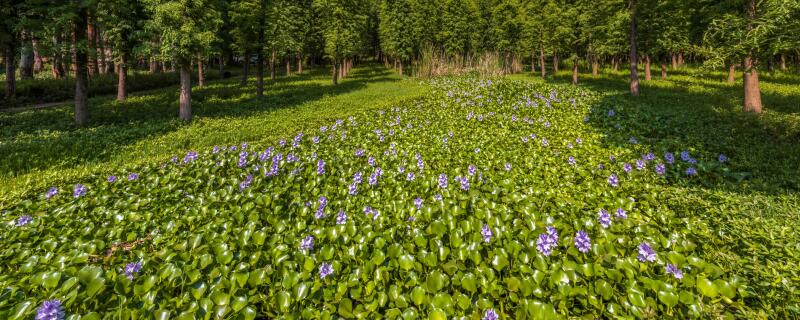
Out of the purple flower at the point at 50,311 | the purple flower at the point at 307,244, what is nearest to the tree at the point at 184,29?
the purple flower at the point at 307,244

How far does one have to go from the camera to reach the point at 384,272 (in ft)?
11.2

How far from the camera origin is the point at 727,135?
31.3 ft

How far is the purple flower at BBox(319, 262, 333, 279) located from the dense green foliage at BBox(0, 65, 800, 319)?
A: 6 cm

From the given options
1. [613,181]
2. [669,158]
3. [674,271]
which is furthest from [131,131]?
[669,158]

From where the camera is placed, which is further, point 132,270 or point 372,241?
point 372,241

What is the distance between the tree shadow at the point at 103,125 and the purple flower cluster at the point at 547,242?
1059 cm

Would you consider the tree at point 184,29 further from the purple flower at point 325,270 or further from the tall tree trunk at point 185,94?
the purple flower at point 325,270

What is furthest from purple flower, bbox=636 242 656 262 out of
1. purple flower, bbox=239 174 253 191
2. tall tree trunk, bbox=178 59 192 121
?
tall tree trunk, bbox=178 59 192 121

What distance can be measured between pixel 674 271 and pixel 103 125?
1690cm

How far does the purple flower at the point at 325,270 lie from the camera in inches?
Result: 128

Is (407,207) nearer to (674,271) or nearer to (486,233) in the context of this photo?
(486,233)

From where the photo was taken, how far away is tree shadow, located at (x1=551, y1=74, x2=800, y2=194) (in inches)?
259

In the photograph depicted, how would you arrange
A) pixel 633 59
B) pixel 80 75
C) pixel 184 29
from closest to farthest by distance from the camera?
pixel 184 29 < pixel 80 75 < pixel 633 59

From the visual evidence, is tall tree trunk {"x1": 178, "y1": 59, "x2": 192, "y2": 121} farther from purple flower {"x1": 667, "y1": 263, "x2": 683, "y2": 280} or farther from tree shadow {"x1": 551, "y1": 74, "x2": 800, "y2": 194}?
purple flower {"x1": 667, "y1": 263, "x2": 683, "y2": 280}
